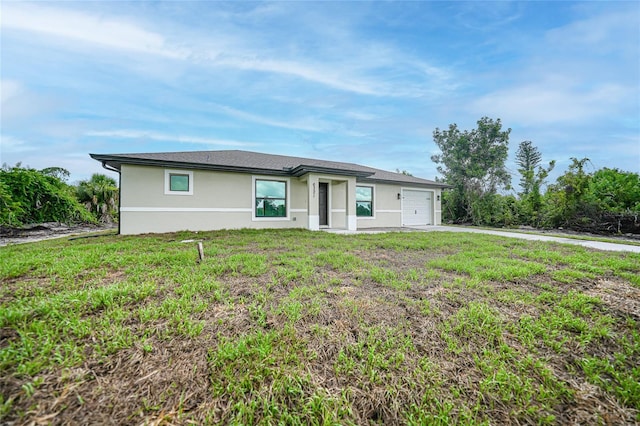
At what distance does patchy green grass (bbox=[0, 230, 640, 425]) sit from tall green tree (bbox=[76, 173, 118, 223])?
43.1ft

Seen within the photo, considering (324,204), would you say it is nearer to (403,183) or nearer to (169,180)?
(403,183)

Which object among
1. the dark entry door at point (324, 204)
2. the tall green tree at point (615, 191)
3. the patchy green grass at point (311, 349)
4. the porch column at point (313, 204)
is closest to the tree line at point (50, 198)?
the patchy green grass at point (311, 349)

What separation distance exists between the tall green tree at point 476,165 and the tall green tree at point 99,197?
22.2 metres

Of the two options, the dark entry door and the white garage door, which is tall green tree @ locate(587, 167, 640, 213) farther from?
the dark entry door

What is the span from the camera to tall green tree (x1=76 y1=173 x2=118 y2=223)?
539 inches

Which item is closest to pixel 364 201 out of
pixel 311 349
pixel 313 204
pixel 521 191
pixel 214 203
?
pixel 313 204

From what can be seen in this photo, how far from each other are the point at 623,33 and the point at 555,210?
773cm

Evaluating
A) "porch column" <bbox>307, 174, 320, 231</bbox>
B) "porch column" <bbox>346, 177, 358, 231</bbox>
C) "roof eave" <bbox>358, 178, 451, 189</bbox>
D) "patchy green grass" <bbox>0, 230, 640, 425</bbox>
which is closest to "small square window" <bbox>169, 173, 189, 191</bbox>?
"porch column" <bbox>307, 174, 320, 231</bbox>

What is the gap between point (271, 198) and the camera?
11.0 m

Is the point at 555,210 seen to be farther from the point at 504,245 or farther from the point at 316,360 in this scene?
the point at 316,360

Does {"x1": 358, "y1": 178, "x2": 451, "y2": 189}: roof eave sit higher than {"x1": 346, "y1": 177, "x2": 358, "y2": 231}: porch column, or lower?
higher

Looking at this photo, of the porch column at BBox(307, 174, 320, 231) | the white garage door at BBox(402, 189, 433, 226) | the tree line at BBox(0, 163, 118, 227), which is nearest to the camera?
the tree line at BBox(0, 163, 118, 227)

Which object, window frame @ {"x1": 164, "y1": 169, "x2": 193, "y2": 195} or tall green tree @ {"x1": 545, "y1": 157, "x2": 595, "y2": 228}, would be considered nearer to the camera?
window frame @ {"x1": 164, "y1": 169, "x2": 193, "y2": 195}

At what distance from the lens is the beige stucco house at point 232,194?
883 centimetres
